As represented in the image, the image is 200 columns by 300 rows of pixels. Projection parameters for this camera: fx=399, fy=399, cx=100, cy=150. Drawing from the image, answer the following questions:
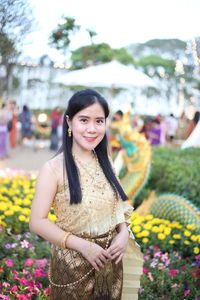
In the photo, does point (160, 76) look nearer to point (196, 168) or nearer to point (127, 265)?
point (196, 168)

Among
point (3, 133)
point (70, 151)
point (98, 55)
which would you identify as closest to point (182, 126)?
point (3, 133)

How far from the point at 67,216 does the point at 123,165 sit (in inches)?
175

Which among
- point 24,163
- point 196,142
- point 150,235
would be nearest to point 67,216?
point 150,235

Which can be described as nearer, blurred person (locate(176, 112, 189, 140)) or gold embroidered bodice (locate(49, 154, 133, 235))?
gold embroidered bodice (locate(49, 154, 133, 235))

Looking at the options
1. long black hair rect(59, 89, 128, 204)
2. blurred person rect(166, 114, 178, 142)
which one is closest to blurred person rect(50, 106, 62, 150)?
blurred person rect(166, 114, 178, 142)

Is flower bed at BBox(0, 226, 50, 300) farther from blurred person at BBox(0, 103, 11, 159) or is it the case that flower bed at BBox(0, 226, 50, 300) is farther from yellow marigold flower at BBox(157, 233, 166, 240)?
blurred person at BBox(0, 103, 11, 159)

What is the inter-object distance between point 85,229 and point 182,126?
14415mm

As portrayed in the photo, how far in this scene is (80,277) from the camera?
1.78m

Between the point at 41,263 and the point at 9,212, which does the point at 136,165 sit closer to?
the point at 9,212

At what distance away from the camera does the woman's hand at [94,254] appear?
1673mm

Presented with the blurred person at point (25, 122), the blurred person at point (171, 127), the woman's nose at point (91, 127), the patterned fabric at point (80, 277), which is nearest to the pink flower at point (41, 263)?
the patterned fabric at point (80, 277)

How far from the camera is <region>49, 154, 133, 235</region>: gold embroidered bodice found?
5.75 feet

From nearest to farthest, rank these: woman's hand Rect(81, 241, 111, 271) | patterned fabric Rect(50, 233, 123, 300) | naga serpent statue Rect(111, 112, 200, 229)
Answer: woman's hand Rect(81, 241, 111, 271)
patterned fabric Rect(50, 233, 123, 300)
naga serpent statue Rect(111, 112, 200, 229)

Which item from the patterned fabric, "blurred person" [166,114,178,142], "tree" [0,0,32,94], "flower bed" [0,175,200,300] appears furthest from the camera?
"blurred person" [166,114,178,142]
